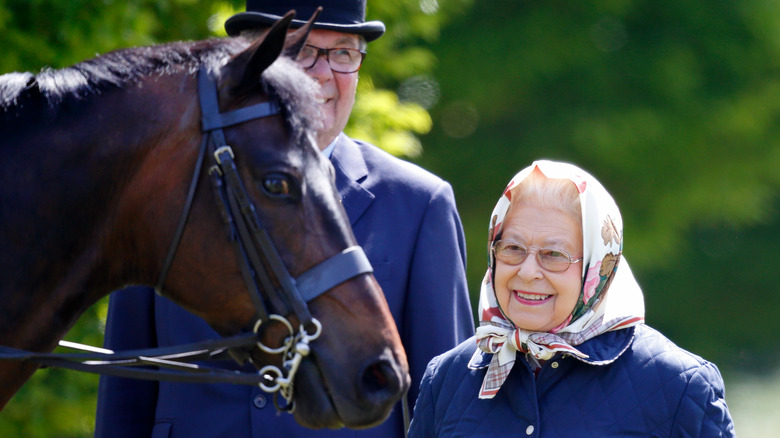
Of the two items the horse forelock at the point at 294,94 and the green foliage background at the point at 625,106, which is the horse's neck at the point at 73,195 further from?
the green foliage background at the point at 625,106

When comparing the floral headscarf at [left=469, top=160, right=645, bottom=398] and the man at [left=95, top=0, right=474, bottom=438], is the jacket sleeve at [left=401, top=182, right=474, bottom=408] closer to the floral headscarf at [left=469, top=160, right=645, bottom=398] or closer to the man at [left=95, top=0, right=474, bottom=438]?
the man at [left=95, top=0, right=474, bottom=438]

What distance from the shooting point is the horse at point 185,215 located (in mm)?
2461

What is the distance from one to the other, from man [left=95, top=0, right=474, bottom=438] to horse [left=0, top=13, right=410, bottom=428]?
2.03 ft

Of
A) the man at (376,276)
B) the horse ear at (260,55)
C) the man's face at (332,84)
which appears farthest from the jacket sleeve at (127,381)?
the horse ear at (260,55)

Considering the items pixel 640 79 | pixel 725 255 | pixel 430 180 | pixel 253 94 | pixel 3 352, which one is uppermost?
pixel 640 79

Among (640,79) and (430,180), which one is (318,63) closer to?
(430,180)

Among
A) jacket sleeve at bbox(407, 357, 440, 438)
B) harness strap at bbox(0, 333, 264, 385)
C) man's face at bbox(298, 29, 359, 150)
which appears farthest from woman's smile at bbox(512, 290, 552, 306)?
man's face at bbox(298, 29, 359, 150)

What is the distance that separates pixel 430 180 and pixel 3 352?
1.55 metres

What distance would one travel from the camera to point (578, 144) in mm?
10312

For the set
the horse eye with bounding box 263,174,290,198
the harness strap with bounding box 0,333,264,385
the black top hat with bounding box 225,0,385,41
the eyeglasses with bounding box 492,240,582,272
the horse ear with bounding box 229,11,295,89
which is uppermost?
the black top hat with bounding box 225,0,385,41

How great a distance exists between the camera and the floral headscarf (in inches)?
107

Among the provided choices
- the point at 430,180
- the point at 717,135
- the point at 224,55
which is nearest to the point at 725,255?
the point at 717,135

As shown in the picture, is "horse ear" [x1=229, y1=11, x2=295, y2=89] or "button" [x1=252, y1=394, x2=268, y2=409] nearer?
"horse ear" [x1=229, y1=11, x2=295, y2=89]

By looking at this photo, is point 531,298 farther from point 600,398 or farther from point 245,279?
point 245,279
